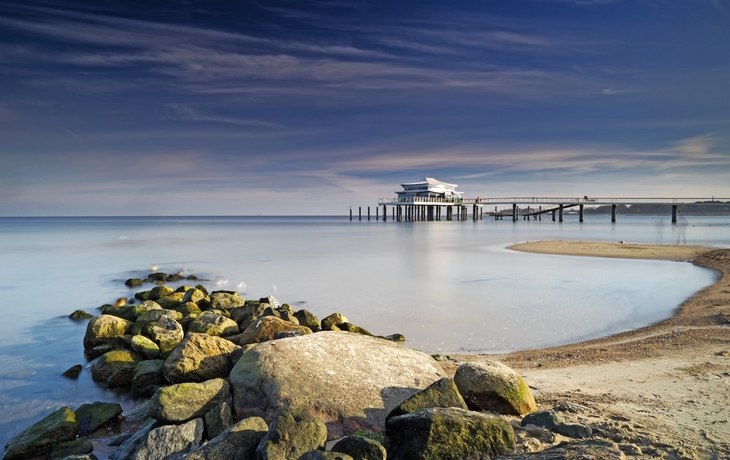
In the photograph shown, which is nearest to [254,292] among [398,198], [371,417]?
[371,417]

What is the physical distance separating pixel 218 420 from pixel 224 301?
6924 mm

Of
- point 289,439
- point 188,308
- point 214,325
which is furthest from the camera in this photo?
point 188,308

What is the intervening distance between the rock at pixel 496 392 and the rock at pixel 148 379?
4544 mm

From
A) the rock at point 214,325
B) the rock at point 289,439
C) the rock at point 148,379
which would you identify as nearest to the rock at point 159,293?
the rock at point 214,325

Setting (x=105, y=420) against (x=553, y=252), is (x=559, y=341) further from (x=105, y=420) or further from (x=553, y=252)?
(x=553, y=252)

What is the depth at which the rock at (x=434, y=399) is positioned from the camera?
440cm

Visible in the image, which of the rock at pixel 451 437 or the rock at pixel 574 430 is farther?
the rock at pixel 574 430

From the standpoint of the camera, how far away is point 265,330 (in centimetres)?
743

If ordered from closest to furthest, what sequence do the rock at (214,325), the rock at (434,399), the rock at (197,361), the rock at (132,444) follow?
1. the rock at (434,399)
2. the rock at (132,444)
3. the rock at (197,361)
4. the rock at (214,325)

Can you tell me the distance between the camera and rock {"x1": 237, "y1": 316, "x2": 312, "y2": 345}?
734 centimetres

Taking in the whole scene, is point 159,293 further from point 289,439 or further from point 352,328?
point 289,439

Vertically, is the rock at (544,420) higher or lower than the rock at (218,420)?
higher

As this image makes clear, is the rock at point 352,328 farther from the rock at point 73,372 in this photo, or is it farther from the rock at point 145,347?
→ the rock at point 73,372

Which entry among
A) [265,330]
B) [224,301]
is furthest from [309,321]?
[224,301]
